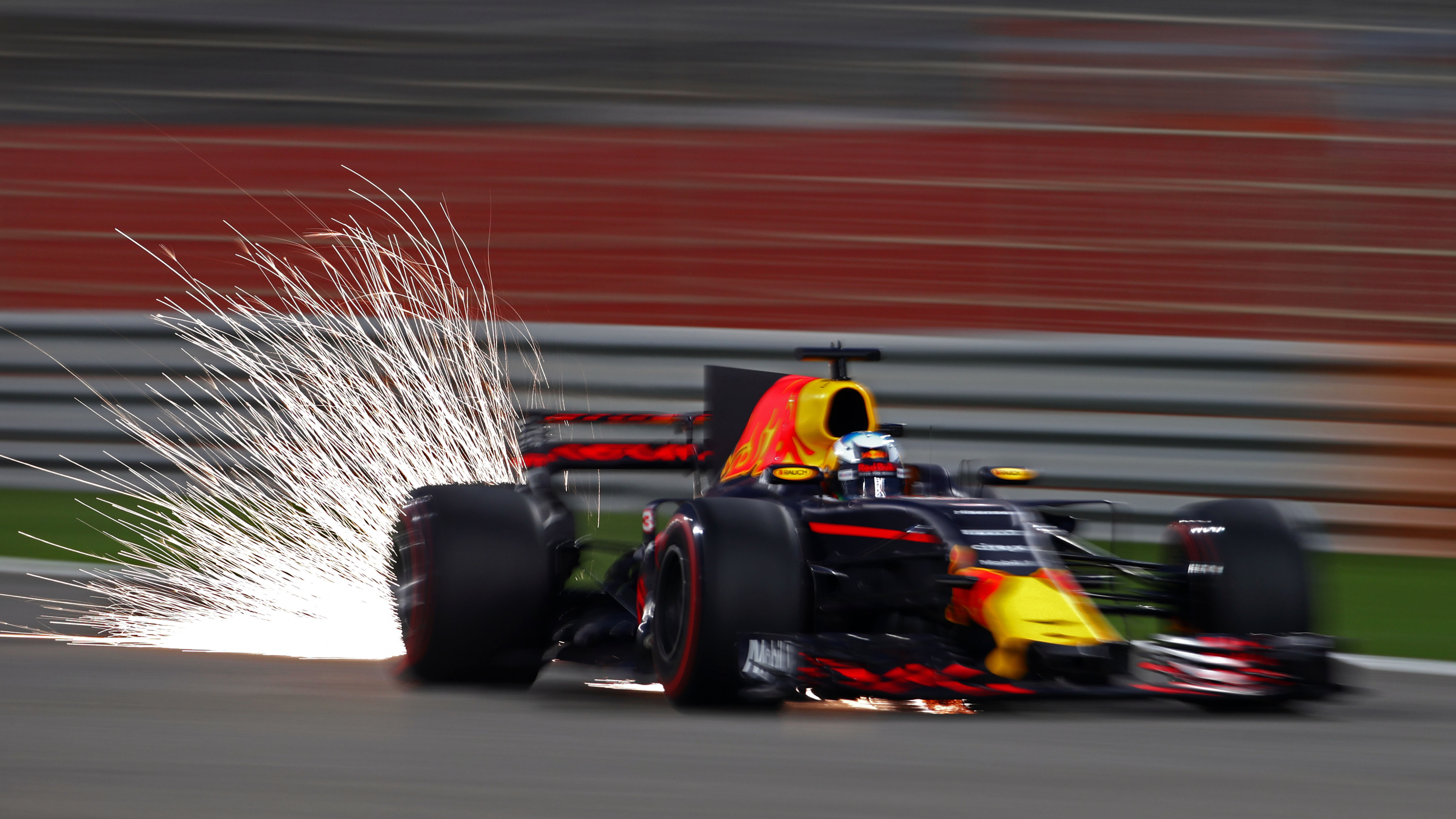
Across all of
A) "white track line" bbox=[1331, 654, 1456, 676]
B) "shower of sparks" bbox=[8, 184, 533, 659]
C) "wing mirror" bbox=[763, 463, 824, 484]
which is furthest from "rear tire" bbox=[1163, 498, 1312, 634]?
"shower of sparks" bbox=[8, 184, 533, 659]

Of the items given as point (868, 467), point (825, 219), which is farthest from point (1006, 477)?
point (825, 219)

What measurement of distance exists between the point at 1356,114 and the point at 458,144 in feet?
19.5

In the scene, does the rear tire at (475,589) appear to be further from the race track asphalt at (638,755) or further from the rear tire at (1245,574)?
the rear tire at (1245,574)

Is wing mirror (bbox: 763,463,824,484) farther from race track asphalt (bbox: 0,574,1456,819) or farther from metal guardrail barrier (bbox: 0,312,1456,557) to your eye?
metal guardrail barrier (bbox: 0,312,1456,557)

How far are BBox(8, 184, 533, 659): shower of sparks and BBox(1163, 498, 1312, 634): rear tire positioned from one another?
2938 mm

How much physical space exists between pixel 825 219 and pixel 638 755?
7.71 meters

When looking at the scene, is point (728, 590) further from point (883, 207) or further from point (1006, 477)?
point (883, 207)

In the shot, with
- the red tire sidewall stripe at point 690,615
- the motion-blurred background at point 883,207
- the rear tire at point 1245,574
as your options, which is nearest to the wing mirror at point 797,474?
the red tire sidewall stripe at point 690,615

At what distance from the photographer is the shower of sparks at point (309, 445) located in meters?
9.77

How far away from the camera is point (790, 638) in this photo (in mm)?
7125

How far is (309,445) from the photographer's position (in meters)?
11.3

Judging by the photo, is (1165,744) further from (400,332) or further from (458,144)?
(458,144)

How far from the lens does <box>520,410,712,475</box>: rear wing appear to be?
9.04 m

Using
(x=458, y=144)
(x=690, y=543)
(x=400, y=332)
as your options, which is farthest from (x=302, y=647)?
(x=458, y=144)
